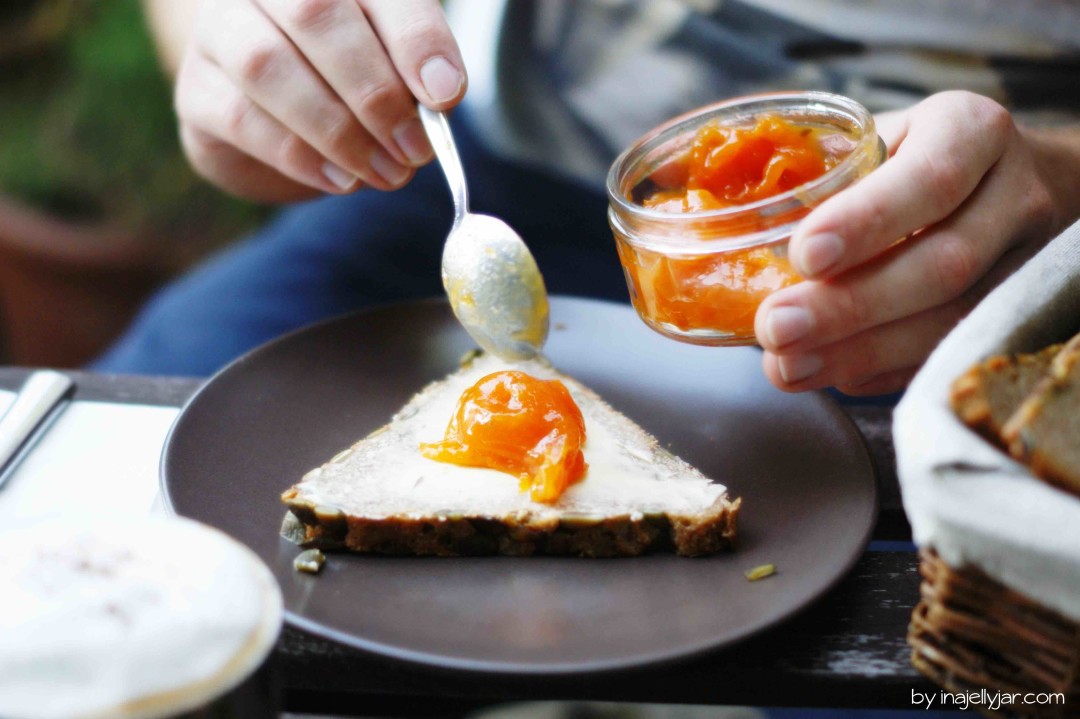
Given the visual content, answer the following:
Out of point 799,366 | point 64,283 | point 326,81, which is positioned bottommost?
point 64,283

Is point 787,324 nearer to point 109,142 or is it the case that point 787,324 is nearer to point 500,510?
point 500,510

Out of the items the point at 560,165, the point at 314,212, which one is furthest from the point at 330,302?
the point at 560,165

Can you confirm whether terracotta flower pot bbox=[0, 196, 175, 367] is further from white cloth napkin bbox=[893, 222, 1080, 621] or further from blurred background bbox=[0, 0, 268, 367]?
white cloth napkin bbox=[893, 222, 1080, 621]

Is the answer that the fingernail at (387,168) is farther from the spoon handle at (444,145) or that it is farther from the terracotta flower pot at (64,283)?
the terracotta flower pot at (64,283)

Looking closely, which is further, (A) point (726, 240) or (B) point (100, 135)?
(B) point (100, 135)

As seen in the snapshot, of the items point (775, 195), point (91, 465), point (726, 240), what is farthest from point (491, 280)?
point (91, 465)

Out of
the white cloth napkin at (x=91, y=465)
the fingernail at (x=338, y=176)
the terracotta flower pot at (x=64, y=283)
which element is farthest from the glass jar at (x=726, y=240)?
the terracotta flower pot at (x=64, y=283)
